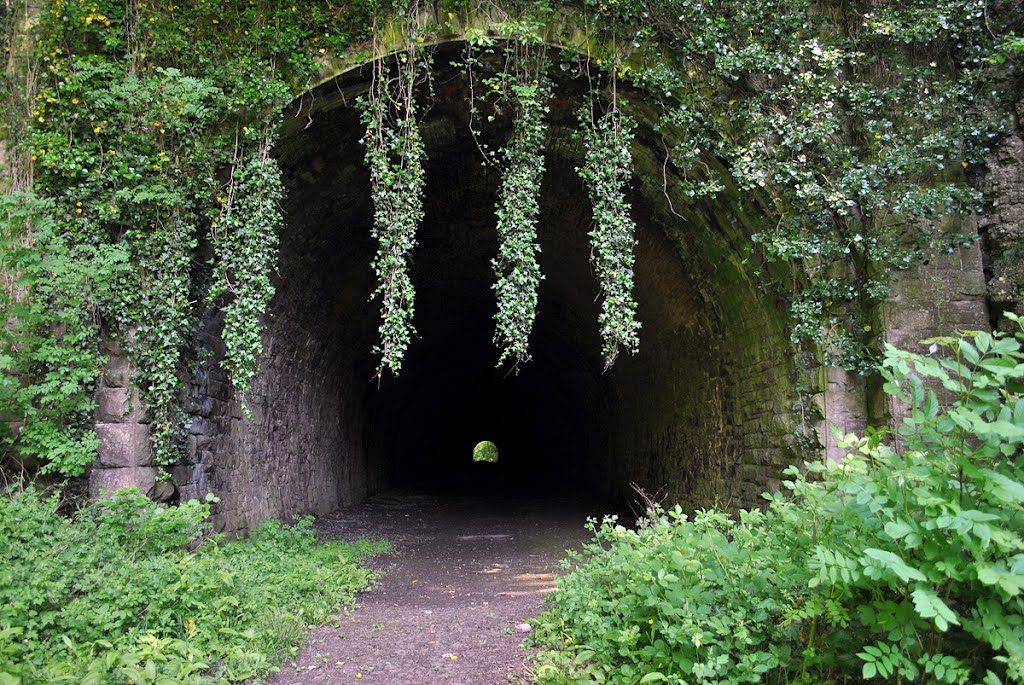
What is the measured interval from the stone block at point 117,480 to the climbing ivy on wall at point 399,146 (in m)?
0.18

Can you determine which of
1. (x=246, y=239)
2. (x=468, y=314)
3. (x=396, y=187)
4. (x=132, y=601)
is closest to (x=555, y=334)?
(x=468, y=314)

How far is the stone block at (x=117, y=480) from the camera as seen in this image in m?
5.26

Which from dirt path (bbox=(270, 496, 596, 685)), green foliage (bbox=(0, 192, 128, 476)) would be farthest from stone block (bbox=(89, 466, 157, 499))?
dirt path (bbox=(270, 496, 596, 685))

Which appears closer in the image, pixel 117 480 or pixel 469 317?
pixel 117 480

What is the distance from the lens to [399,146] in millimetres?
5902

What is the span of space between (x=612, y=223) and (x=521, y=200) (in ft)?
2.71

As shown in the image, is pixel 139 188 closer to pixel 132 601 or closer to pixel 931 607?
pixel 132 601

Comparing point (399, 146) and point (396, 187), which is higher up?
point (399, 146)

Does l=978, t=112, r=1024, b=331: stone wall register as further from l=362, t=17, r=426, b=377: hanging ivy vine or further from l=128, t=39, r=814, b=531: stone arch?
l=362, t=17, r=426, b=377: hanging ivy vine

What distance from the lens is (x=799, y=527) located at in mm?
3340

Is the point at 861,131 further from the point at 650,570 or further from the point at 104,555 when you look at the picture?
the point at 104,555

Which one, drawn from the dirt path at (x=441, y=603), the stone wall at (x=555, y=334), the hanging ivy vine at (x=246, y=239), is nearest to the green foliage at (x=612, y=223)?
the stone wall at (x=555, y=334)

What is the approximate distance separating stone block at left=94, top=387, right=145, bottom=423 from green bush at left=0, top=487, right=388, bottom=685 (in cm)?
68

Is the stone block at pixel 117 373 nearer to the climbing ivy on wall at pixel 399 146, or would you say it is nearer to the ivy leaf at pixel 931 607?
the climbing ivy on wall at pixel 399 146
